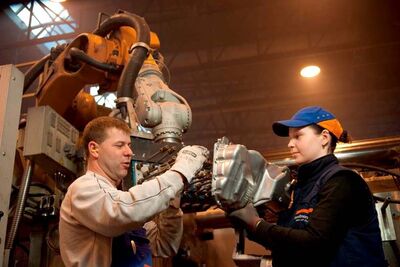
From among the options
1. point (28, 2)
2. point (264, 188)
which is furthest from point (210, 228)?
point (28, 2)

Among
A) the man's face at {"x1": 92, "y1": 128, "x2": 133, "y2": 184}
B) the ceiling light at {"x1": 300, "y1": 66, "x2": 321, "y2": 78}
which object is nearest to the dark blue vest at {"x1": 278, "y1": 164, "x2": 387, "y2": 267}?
the man's face at {"x1": 92, "y1": 128, "x2": 133, "y2": 184}

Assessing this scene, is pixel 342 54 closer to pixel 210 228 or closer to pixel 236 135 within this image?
pixel 236 135

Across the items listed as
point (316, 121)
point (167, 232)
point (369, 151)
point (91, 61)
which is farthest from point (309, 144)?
point (369, 151)

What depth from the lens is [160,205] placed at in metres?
1.83

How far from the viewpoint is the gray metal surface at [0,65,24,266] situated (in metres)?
2.26

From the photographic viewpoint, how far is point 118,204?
5.85 feet

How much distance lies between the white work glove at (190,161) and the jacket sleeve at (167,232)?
470 mm

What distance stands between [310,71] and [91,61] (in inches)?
261

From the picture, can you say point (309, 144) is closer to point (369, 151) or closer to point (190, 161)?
point (190, 161)

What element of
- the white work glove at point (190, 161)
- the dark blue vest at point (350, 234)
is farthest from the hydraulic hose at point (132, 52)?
the dark blue vest at point (350, 234)

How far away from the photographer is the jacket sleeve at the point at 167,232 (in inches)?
95.2

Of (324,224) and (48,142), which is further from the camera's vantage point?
(48,142)

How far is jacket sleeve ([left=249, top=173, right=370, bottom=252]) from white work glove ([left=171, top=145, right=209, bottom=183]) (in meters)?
0.36

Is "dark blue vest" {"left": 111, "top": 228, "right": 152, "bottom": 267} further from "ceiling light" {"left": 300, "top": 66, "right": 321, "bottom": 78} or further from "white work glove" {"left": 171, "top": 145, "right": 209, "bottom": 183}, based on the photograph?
"ceiling light" {"left": 300, "top": 66, "right": 321, "bottom": 78}
